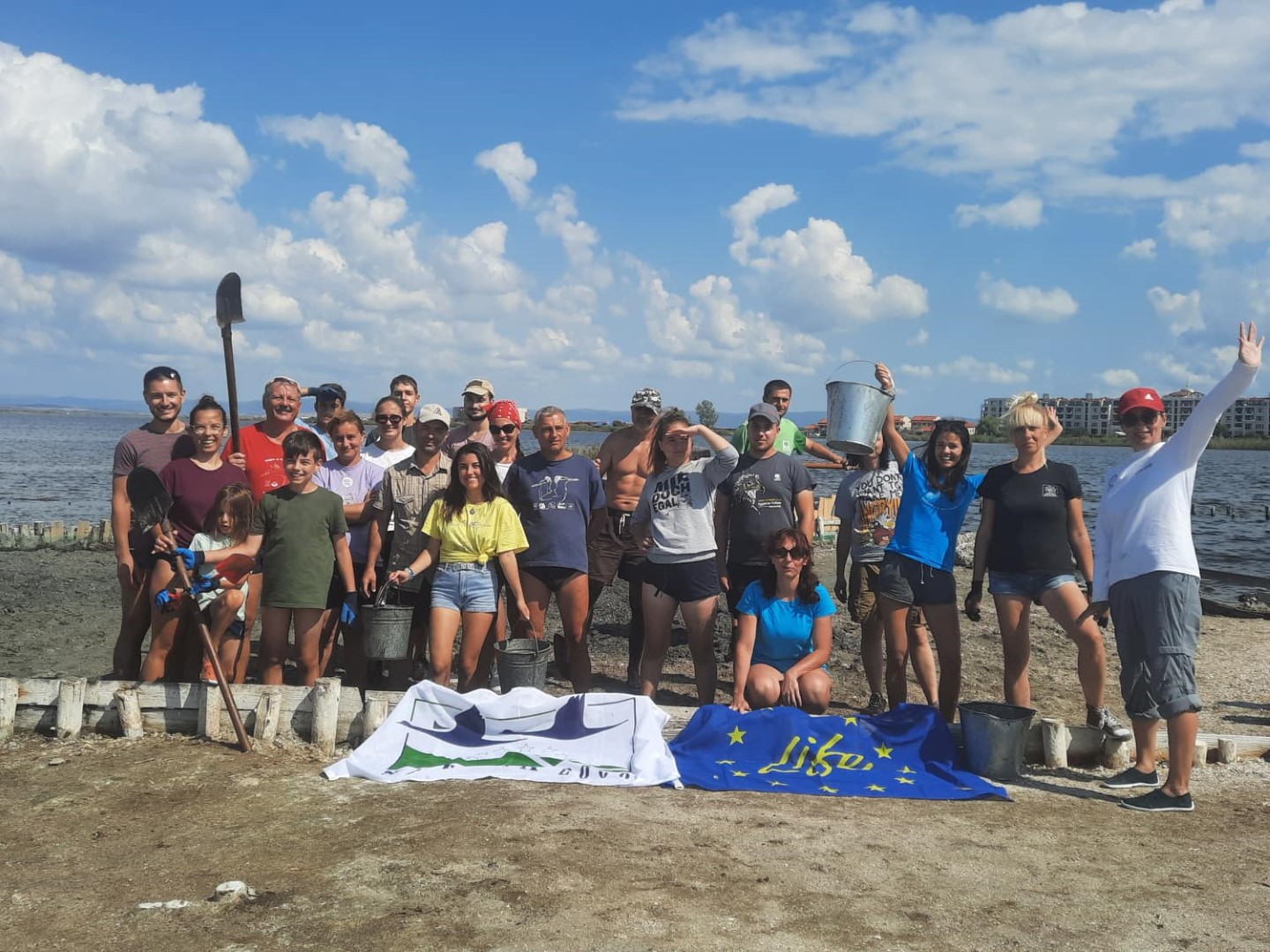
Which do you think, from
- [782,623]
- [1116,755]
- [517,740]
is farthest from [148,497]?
[1116,755]

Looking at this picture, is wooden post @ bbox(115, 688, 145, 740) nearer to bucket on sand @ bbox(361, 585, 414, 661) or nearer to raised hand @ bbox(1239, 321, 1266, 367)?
bucket on sand @ bbox(361, 585, 414, 661)

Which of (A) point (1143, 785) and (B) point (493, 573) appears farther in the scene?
(B) point (493, 573)

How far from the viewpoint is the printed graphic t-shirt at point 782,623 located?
6020 millimetres

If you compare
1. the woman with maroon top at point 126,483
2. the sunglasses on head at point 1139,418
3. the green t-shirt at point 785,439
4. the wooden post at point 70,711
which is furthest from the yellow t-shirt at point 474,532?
the sunglasses on head at point 1139,418

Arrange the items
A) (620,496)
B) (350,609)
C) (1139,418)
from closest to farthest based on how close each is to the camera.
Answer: (1139,418)
(350,609)
(620,496)

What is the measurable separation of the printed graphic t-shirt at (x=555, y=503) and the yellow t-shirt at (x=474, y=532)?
189 mm

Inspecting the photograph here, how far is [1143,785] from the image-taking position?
5.36 m

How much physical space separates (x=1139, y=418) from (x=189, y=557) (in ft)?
17.2

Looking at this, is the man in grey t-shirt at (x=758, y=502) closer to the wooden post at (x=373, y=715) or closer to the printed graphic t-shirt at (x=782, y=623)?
the printed graphic t-shirt at (x=782, y=623)

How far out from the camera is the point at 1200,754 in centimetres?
571

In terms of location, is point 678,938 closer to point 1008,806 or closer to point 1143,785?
point 1008,806

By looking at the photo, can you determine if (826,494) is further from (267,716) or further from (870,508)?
(267,716)

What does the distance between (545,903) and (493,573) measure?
2714mm

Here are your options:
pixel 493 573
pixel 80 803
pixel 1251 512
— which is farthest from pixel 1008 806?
pixel 1251 512
